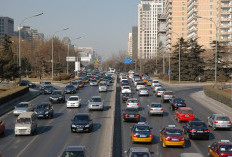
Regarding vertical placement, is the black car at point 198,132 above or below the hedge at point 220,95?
below

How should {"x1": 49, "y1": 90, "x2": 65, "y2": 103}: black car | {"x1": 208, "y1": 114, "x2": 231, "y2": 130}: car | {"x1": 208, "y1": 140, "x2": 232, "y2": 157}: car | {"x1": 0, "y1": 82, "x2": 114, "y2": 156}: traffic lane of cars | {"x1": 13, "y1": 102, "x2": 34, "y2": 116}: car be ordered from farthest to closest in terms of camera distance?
{"x1": 49, "y1": 90, "x2": 65, "y2": 103}: black car, {"x1": 13, "y1": 102, "x2": 34, "y2": 116}: car, {"x1": 208, "y1": 114, "x2": 231, "y2": 130}: car, {"x1": 0, "y1": 82, "x2": 114, "y2": 156}: traffic lane of cars, {"x1": 208, "y1": 140, "x2": 232, "y2": 157}: car

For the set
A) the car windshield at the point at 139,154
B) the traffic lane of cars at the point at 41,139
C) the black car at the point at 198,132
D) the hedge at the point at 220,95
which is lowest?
the traffic lane of cars at the point at 41,139

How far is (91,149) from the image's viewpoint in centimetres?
2058

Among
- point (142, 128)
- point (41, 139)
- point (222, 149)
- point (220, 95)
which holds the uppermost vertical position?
point (220, 95)

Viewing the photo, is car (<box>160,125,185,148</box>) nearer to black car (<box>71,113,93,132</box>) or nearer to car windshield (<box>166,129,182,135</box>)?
car windshield (<box>166,129,182,135</box>)

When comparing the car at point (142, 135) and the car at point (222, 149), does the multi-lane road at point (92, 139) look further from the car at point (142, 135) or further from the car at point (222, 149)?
the car at point (222, 149)

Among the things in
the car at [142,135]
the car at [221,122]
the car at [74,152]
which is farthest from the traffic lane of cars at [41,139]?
the car at [221,122]

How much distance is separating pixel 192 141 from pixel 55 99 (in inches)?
952

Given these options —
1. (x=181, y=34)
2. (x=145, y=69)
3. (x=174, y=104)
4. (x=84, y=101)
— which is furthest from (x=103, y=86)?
(x=181, y=34)

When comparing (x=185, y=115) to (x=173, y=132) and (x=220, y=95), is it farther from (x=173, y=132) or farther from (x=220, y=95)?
(x=220, y=95)

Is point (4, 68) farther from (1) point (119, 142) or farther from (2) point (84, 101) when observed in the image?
(1) point (119, 142)

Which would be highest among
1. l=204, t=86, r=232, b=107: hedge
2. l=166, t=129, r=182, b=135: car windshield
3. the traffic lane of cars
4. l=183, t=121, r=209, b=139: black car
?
l=204, t=86, r=232, b=107: hedge

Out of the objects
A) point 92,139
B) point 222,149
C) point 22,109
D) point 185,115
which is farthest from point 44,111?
point 222,149

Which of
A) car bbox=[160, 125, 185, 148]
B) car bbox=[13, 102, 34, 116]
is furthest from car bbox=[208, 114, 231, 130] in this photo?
car bbox=[13, 102, 34, 116]
